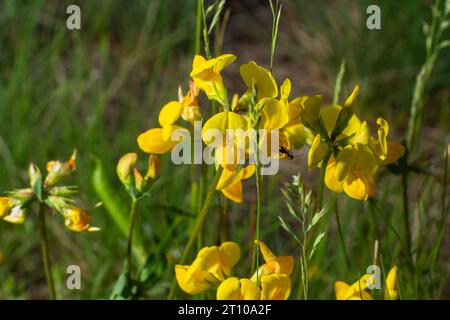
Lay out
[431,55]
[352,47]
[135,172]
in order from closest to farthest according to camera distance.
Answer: [135,172]
[431,55]
[352,47]

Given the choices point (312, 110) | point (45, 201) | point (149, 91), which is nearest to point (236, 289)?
point (312, 110)

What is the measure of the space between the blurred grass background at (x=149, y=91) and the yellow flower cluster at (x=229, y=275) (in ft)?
1.73

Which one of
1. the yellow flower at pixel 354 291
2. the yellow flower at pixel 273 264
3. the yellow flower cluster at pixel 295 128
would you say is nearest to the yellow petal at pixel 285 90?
the yellow flower cluster at pixel 295 128

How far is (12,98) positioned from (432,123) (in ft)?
4.27

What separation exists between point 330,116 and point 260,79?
0.11 metres

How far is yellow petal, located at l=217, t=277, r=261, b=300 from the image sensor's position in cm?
112

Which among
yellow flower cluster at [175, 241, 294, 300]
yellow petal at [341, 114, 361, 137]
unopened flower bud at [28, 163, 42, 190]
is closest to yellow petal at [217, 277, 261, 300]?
yellow flower cluster at [175, 241, 294, 300]

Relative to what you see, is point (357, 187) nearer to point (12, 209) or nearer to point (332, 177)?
point (332, 177)

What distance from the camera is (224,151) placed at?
3.61ft

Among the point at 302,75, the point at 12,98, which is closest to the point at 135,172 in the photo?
the point at 12,98

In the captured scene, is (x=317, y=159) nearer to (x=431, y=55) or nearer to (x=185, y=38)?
(x=431, y=55)

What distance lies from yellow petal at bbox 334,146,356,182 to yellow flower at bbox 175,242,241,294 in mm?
174

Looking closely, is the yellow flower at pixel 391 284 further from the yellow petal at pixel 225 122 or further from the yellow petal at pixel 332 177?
the yellow petal at pixel 225 122
